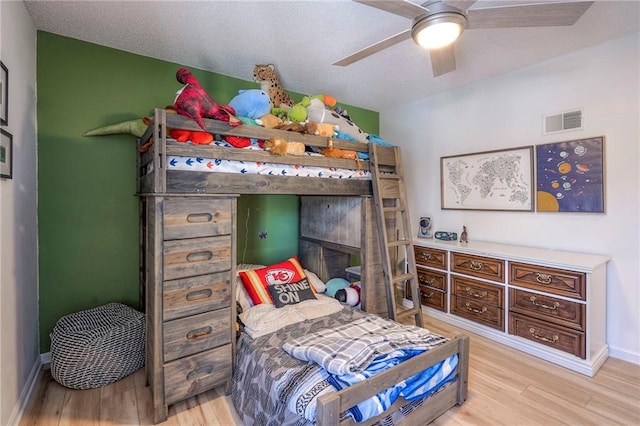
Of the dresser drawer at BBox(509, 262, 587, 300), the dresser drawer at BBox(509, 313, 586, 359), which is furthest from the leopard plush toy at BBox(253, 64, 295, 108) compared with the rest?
the dresser drawer at BBox(509, 313, 586, 359)

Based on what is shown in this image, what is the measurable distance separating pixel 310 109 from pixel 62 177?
201cm

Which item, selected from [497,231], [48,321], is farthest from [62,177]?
[497,231]

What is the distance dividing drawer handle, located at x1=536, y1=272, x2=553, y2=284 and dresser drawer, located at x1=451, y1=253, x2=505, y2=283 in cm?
27

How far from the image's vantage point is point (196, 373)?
1.92m

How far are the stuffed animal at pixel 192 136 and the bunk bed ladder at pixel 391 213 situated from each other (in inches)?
53.1

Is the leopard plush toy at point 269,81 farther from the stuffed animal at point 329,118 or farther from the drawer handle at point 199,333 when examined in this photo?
the drawer handle at point 199,333

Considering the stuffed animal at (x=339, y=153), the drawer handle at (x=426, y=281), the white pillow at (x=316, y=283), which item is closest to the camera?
the stuffed animal at (x=339, y=153)

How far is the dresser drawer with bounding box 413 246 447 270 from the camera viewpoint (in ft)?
10.5

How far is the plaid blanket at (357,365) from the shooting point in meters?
1.48

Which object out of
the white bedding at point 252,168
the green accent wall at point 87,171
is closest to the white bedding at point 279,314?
the white bedding at point 252,168

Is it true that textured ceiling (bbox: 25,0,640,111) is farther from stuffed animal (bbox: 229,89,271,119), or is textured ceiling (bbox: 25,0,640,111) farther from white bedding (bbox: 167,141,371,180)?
white bedding (bbox: 167,141,371,180)

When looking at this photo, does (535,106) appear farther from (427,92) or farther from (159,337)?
(159,337)

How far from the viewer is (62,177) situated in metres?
2.38

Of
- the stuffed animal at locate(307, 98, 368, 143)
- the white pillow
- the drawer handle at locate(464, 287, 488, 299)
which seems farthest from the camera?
the white pillow
